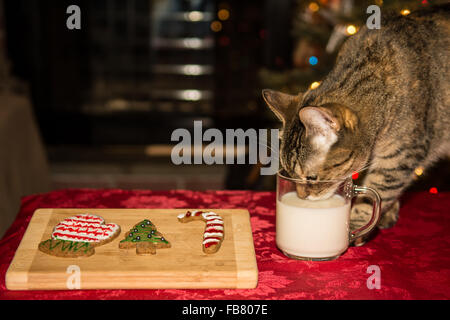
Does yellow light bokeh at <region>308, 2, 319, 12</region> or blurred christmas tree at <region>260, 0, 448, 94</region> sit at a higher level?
yellow light bokeh at <region>308, 2, 319, 12</region>

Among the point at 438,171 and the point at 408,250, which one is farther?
the point at 438,171

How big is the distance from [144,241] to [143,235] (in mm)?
20

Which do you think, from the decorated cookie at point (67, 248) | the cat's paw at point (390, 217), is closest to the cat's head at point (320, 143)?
the cat's paw at point (390, 217)

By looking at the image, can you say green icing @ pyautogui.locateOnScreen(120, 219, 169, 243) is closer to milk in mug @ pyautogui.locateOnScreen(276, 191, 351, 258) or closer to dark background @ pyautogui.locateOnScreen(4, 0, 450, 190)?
milk in mug @ pyautogui.locateOnScreen(276, 191, 351, 258)

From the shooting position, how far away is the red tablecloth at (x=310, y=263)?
0.88 m

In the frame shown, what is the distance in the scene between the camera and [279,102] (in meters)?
1.17

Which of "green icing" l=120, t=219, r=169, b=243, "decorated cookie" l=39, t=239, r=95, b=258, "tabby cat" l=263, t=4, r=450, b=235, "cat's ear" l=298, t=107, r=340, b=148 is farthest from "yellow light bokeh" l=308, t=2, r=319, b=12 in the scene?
"decorated cookie" l=39, t=239, r=95, b=258

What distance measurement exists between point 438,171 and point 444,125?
2.20 feet

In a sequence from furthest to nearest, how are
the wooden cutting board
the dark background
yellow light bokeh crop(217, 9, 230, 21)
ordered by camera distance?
yellow light bokeh crop(217, 9, 230, 21) < the dark background < the wooden cutting board

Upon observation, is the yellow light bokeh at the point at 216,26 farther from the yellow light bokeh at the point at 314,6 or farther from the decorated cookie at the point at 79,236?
the decorated cookie at the point at 79,236

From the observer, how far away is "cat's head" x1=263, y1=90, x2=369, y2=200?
105 centimetres

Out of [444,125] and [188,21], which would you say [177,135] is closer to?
[188,21]

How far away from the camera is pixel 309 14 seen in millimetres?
2459

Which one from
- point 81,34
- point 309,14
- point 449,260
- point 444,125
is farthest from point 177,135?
point 449,260
